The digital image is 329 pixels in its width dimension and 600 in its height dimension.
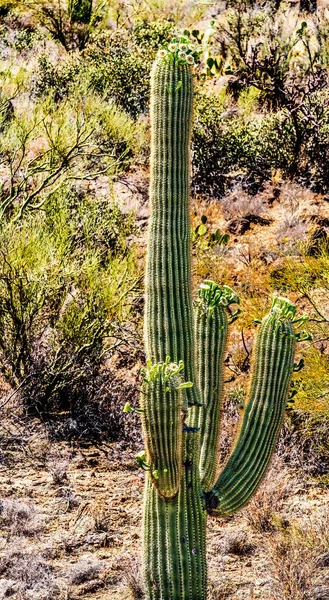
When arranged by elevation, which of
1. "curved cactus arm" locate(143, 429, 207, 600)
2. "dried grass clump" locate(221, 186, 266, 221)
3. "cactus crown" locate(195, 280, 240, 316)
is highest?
"dried grass clump" locate(221, 186, 266, 221)

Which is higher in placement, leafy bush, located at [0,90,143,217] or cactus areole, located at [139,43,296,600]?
leafy bush, located at [0,90,143,217]

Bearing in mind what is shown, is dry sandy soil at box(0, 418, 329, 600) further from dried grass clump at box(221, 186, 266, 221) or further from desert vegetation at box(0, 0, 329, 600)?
dried grass clump at box(221, 186, 266, 221)

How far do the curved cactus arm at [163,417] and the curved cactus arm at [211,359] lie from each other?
2.02 ft

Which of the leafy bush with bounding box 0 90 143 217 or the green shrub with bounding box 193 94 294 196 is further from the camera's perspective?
the green shrub with bounding box 193 94 294 196

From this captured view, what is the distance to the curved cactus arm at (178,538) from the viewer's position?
4824mm

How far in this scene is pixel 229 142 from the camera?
42.1 feet

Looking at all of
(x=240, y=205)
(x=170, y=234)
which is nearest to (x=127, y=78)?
(x=240, y=205)

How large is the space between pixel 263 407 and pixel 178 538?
99 cm

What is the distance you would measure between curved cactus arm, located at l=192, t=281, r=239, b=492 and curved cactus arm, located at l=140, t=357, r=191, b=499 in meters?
0.62

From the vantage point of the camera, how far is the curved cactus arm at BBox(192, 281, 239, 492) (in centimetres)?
521

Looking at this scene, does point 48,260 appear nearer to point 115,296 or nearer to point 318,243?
point 115,296

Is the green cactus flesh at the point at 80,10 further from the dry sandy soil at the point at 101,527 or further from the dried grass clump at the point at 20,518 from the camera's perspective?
the dried grass clump at the point at 20,518

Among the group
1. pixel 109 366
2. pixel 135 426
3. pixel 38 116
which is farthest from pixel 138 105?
pixel 135 426

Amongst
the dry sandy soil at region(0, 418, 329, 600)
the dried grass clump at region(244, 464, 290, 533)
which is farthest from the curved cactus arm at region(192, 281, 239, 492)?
the dried grass clump at region(244, 464, 290, 533)
